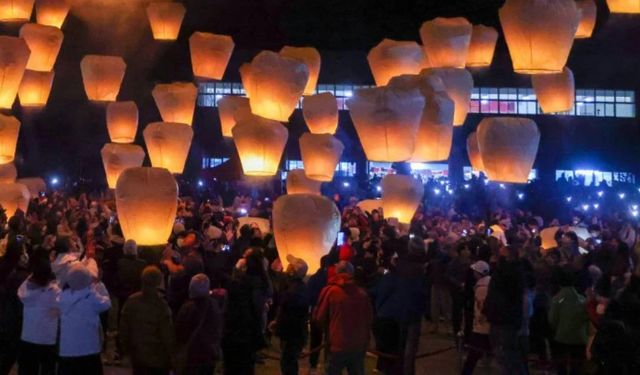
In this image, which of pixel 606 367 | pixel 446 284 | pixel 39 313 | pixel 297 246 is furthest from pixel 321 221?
pixel 606 367

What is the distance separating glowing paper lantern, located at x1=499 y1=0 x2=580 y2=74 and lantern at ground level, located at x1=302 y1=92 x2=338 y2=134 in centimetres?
439

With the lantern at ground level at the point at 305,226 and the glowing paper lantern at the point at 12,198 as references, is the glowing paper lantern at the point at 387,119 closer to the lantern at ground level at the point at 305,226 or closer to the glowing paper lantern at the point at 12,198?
the lantern at ground level at the point at 305,226

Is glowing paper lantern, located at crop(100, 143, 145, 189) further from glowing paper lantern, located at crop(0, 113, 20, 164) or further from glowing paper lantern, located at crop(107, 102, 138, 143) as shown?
glowing paper lantern, located at crop(0, 113, 20, 164)

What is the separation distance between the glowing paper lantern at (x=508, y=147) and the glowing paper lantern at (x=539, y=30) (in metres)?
0.91

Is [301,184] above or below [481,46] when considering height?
below

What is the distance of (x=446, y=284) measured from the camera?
1081 centimetres

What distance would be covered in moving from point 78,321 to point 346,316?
84.8 inches

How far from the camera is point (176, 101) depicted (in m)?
15.3

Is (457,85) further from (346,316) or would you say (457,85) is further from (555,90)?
(346,316)

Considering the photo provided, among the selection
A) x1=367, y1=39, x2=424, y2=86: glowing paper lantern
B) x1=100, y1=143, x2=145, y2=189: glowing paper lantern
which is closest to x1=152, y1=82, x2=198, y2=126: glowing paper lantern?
x1=100, y1=143, x2=145, y2=189: glowing paper lantern

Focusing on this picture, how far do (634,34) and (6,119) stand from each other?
17.2 m

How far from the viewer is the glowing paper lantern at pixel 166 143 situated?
563 inches

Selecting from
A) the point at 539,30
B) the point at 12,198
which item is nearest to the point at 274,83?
A: the point at 539,30

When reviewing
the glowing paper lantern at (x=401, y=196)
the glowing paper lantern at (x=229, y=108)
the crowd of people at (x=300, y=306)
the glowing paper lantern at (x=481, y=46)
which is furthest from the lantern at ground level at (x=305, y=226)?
the glowing paper lantern at (x=481, y=46)
